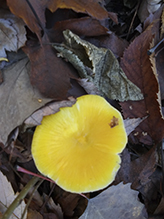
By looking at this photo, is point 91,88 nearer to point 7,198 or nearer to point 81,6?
point 81,6

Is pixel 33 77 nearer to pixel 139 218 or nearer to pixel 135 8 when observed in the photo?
pixel 135 8

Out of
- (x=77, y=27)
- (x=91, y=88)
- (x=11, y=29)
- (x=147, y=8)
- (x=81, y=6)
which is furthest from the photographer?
(x=147, y=8)

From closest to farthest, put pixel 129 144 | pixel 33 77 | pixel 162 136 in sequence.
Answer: pixel 33 77
pixel 162 136
pixel 129 144

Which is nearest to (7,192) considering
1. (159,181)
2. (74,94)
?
(74,94)

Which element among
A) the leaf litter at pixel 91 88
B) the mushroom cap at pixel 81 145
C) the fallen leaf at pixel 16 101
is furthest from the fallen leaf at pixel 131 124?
the fallen leaf at pixel 16 101

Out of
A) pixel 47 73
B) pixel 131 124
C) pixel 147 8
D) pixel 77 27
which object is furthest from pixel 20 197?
pixel 147 8
